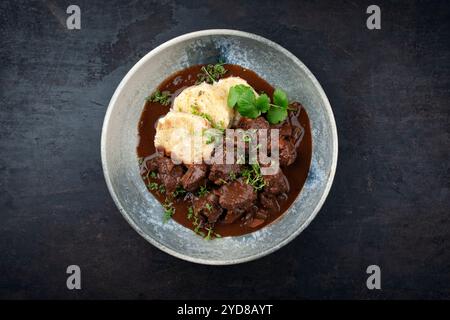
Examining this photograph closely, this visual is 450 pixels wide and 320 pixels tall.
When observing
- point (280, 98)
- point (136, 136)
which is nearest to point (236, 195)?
point (280, 98)

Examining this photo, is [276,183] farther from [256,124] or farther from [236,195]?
[256,124]

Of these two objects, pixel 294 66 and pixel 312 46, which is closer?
pixel 294 66

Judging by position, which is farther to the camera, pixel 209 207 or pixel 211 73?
pixel 211 73

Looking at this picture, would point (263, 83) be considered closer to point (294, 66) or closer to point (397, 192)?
point (294, 66)

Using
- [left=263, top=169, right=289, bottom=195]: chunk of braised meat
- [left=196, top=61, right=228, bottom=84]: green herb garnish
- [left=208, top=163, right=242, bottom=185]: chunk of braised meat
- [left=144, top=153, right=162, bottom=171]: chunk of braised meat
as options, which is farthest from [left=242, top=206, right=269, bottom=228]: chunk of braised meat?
[left=196, top=61, right=228, bottom=84]: green herb garnish

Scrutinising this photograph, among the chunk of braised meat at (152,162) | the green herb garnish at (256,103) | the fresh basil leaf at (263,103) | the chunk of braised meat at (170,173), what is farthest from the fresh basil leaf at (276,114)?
the chunk of braised meat at (152,162)

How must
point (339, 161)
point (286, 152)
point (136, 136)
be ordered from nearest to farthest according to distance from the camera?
point (286, 152), point (136, 136), point (339, 161)
